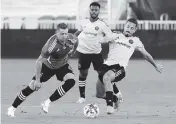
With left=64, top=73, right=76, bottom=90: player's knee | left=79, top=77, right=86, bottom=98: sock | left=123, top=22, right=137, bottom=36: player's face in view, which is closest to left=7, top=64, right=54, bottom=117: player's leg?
left=64, top=73, right=76, bottom=90: player's knee

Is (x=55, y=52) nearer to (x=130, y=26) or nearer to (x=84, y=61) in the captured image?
(x=130, y=26)

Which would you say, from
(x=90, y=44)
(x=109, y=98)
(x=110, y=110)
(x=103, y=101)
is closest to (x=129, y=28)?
(x=109, y=98)

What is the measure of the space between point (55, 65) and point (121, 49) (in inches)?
46.1

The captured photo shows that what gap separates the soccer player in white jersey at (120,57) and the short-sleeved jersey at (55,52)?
752mm

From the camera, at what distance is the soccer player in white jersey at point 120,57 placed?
41.5 feet

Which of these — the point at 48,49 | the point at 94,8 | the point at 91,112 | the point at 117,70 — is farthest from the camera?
the point at 94,8

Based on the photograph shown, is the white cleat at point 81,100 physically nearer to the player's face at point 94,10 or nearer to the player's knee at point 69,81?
the player's face at point 94,10

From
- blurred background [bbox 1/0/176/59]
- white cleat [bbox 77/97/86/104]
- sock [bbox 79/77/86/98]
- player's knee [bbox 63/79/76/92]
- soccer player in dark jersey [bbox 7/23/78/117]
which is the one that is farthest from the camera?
blurred background [bbox 1/0/176/59]

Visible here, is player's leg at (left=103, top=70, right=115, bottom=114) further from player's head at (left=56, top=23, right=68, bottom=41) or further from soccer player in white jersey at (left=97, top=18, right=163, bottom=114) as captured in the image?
player's head at (left=56, top=23, right=68, bottom=41)

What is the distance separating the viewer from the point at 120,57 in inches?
504

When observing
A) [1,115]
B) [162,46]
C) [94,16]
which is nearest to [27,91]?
[1,115]

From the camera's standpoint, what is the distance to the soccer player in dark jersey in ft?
39.8

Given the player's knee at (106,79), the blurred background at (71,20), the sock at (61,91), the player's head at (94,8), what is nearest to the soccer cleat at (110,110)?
the player's knee at (106,79)

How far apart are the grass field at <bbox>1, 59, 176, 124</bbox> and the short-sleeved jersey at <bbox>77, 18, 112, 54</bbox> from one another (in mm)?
990
